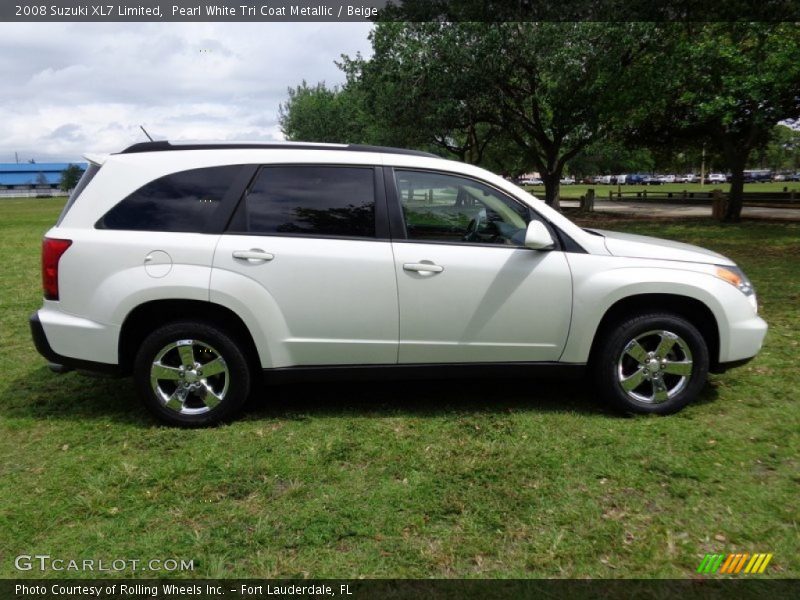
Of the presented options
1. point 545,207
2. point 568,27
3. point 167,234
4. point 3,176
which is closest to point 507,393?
point 545,207

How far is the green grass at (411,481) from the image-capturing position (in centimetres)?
275

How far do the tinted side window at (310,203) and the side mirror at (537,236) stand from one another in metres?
1.01

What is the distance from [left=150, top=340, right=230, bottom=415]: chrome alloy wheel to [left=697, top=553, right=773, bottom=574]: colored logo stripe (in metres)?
2.88

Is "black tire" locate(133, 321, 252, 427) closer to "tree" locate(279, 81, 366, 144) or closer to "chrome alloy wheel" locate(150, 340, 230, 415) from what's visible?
"chrome alloy wheel" locate(150, 340, 230, 415)

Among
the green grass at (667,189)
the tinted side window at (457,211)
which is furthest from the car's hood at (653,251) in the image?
the green grass at (667,189)

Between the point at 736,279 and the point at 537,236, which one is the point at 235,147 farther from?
the point at 736,279

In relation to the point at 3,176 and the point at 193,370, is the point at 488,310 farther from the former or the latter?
the point at 3,176

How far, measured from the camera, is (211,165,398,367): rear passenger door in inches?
152

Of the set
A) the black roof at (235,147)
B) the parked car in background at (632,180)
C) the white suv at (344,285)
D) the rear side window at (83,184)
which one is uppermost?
the parked car in background at (632,180)

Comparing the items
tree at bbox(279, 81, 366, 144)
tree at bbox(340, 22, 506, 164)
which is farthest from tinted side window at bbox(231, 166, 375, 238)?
tree at bbox(279, 81, 366, 144)

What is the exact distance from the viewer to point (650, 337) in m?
4.11

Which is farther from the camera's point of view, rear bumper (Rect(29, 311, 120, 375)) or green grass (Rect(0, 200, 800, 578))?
rear bumper (Rect(29, 311, 120, 375))

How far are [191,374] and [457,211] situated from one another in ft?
6.85

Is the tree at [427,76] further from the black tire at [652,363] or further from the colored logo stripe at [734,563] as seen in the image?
the colored logo stripe at [734,563]
